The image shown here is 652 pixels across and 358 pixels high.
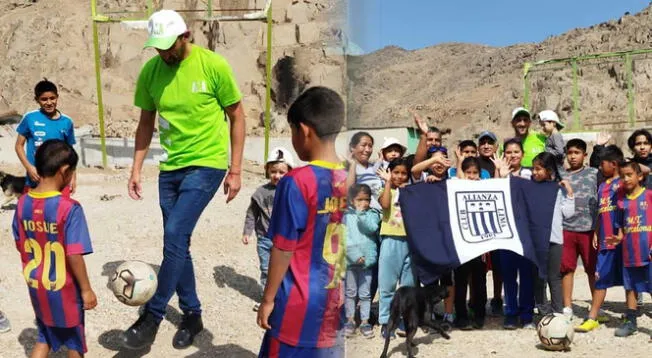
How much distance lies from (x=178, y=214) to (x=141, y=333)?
700mm

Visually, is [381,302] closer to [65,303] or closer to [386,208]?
[386,208]

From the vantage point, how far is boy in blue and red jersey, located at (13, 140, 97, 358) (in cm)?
367

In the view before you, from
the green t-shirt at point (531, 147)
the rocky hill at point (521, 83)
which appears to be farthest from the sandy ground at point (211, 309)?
the rocky hill at point (521, 83)

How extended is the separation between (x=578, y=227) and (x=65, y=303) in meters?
4.01

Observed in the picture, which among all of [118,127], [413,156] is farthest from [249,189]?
[118,127]

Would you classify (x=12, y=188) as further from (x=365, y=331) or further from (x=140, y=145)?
(x=365, y=331)

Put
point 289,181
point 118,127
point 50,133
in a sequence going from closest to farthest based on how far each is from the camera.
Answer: point 289,181
point 50,133
point 118,127

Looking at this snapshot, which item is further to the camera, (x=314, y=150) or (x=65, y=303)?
(x=65, y=303)

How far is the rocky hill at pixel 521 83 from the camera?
83.1 ft

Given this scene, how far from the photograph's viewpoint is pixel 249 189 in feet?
→ 39.4

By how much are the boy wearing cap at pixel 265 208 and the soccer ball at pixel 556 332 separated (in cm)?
196

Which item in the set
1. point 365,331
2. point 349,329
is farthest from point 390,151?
point 349,329

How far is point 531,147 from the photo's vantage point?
6.80 meters

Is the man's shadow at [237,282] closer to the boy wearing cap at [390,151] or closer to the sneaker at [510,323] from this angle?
the boy wearing cap at [390,151]
